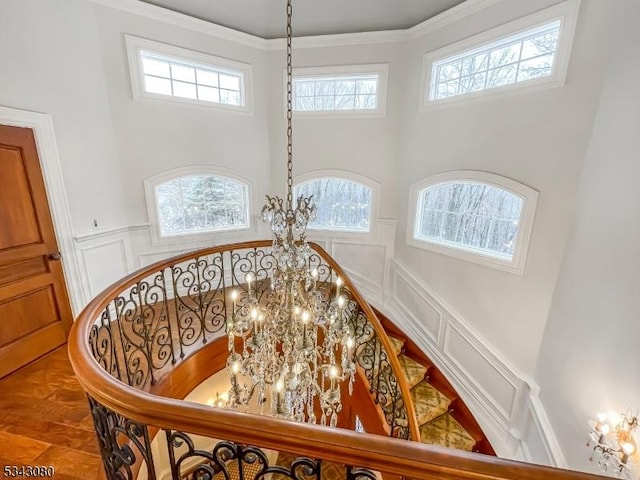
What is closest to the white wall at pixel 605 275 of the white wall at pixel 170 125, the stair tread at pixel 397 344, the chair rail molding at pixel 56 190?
the stair tread at pixel 397 344

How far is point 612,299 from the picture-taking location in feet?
6.83

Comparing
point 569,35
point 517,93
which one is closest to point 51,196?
point 517,93

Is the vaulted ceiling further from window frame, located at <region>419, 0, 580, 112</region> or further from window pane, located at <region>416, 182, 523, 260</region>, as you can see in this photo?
window pane, located at <region>416, 182, 523, 260</region>

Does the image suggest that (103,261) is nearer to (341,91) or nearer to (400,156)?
(341,91)

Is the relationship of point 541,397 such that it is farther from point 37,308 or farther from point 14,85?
point 14,85

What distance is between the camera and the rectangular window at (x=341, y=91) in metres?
4.39

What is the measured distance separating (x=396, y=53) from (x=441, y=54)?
0.71 m

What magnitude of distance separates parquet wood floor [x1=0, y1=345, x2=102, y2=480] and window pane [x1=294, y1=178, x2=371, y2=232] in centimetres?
361

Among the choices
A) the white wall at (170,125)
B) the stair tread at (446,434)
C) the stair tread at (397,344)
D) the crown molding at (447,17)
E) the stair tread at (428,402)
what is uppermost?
the crown molding at (447,17)

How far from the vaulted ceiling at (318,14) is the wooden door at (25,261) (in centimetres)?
267

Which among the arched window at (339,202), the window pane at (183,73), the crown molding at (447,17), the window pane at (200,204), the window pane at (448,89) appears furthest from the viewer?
the arched window at (339,202)

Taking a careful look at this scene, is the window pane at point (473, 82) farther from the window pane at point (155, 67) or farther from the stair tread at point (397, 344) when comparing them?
the window pane at point (155, 67)

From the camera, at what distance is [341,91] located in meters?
4.57

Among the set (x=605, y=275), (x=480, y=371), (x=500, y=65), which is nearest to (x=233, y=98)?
(x=500, y=65)
